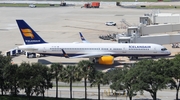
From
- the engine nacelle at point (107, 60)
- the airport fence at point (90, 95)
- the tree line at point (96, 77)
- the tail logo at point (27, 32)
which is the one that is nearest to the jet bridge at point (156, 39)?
the engine nacelle at point (107, 60)

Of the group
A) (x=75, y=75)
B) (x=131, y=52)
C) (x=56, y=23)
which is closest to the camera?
(x=75, y=75)

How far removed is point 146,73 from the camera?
63.4 m

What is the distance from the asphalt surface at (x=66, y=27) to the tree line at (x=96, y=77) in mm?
4102

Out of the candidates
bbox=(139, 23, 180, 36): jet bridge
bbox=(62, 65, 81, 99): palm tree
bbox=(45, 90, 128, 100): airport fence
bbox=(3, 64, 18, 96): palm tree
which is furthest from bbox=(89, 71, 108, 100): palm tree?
bbox=(139, 23, 180, 36): jet bridge

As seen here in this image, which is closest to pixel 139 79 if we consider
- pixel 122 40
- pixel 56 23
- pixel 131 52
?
pixel 131 52

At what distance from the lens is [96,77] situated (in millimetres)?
66875

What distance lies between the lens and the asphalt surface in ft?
318

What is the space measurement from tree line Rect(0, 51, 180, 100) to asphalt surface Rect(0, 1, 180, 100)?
4102 mm

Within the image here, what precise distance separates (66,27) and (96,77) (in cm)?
8162

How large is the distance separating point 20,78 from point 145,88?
54.2ft

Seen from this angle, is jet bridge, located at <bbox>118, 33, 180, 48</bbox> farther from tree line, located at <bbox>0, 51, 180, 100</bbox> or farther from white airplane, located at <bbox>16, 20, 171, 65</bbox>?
tree line, located at <bbox>0, 51, 180, 100</bbox>

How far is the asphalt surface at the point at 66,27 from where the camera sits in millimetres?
96875

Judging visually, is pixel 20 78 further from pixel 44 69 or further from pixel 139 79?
pixel 139 79

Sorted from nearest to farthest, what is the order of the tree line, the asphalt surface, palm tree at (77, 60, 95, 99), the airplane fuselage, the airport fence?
the tree line
palm tree at (77, 60, 95, 99)
the airport fence
the airplane fuselage
the asphalt surface
